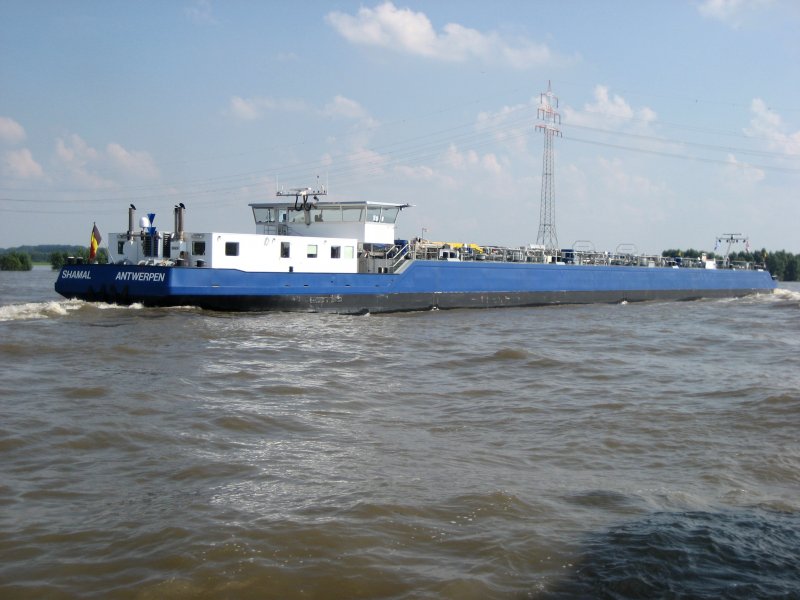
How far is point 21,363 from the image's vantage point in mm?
11453

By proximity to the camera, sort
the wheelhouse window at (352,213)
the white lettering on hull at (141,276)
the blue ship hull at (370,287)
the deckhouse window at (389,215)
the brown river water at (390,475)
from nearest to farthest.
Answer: the brown river water at (390,475), the white lettering on hull at (141,276), the blue ship hull at (370,287), the wheelhouse window at (352,213), the deckhouse window at (389,215)

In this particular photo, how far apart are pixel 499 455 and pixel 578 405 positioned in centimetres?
275

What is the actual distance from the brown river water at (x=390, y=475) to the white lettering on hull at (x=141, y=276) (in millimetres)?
5150

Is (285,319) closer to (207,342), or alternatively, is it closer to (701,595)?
(207,342)

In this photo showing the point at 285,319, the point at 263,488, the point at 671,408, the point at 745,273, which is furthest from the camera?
the point at 745,273

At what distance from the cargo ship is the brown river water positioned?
5.88m

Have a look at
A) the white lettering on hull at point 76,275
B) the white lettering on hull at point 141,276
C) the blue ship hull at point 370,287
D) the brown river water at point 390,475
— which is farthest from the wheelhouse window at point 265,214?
the brown river water at point 390,475

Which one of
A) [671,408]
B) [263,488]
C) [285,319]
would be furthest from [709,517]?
[285,319]

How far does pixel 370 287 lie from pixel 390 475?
16084 millimetres

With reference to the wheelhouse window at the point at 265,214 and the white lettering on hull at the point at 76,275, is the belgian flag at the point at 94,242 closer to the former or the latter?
the white lettering on hull at the point at 76,275

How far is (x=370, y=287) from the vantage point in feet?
72.8

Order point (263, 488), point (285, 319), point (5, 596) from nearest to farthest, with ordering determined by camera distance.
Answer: point (5, 596) < point (263, 488) < point (285, 319)

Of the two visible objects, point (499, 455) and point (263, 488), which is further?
point (499, 455)

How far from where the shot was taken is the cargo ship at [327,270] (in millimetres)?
19219
